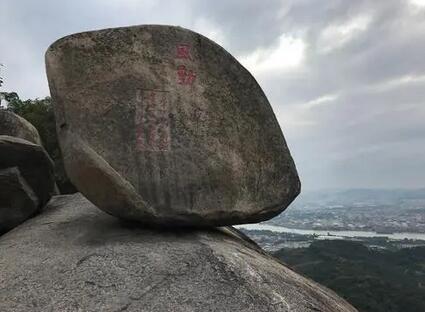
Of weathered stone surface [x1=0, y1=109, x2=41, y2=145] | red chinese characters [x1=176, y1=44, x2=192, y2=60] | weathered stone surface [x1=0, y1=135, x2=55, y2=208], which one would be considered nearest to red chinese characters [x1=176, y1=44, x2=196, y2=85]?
red chinese characters [x1=176, y1=44, x2=192, y2=60]

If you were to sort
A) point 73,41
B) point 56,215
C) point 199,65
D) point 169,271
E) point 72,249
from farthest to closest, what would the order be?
point 56,215 < point 199,65 < point 73,41 < point 72,249 < point 169,271

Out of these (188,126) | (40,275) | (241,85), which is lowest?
(40,275)

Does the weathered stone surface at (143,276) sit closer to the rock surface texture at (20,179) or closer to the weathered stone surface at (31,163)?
the rock surface texture at (20,179)

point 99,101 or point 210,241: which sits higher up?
point 99,101

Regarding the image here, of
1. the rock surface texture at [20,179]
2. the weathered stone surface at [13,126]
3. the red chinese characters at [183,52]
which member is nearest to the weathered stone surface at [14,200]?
the rock surface texture at [20,179]

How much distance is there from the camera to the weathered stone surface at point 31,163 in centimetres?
890

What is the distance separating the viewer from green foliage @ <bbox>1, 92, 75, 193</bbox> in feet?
55.3

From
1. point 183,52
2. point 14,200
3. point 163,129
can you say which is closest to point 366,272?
point 14,200

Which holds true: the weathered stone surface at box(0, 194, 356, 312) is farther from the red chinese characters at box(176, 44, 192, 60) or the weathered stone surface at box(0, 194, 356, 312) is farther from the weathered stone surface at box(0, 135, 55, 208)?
the red chinese characters at box(176, 44, 192, 60)

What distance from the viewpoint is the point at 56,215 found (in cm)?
929

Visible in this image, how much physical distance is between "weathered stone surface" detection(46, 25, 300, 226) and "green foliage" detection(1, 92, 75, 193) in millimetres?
9205

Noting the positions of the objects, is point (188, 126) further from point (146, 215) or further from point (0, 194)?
point (0, 194)

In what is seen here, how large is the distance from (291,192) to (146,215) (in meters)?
2.53

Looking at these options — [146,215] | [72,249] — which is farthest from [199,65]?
[72,249]
